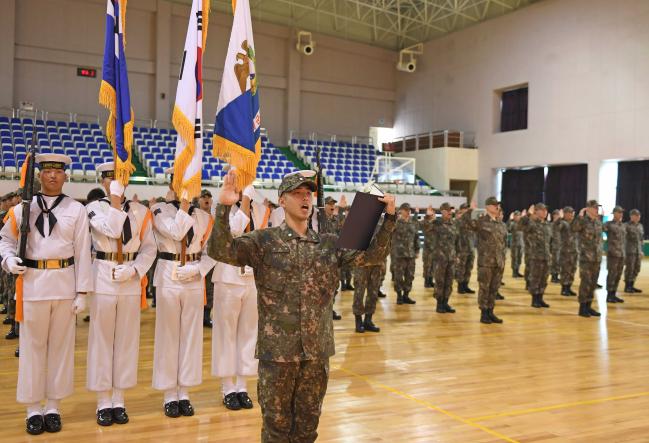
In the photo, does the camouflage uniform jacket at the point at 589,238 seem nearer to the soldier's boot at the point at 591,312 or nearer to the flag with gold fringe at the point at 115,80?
the soldier's boot at the point at 591,312

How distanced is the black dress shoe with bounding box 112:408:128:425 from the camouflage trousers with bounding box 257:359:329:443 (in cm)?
165

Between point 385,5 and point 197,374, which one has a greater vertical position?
point 385,5

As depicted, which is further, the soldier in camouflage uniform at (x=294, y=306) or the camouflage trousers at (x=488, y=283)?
the camouflage trousers at (x=488, y=283)

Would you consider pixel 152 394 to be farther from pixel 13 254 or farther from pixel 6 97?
pixel 6 97

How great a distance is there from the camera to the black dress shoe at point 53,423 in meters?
3.65

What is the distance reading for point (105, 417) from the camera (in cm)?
379

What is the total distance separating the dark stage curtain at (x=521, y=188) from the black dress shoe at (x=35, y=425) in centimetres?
1909

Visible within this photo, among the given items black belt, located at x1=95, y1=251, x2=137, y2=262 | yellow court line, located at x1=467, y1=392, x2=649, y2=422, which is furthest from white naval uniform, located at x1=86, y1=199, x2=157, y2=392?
yellow court line, located at x1=467, y1=392, x2=649, y2=422

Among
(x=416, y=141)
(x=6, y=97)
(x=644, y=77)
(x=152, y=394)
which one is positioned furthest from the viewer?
(x=416, y=141)

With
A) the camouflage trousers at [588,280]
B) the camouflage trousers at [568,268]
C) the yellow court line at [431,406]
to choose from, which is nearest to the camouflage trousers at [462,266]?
the camouflage trousers at [568,268]

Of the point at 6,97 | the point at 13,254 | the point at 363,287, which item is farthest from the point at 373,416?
the point at 6,97

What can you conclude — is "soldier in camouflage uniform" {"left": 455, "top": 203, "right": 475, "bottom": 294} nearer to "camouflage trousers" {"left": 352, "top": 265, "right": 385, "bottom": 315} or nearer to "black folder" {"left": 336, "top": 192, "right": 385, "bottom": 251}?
"camouflage trousers" {"left": 352, "top": 265, "right": 385, "bottom": 315}

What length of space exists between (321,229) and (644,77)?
16.0 meters

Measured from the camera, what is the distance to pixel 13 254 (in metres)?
3.63
